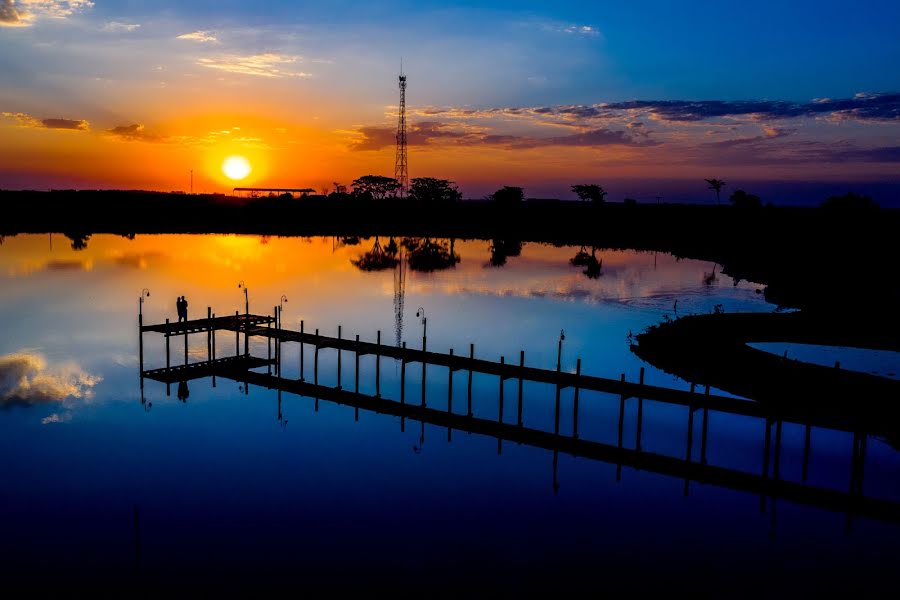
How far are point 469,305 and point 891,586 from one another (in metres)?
36.0

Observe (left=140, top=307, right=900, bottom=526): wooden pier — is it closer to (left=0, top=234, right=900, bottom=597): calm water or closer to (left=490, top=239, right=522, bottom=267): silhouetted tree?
(left=0, top=234, right=900, bottom=597): calm water


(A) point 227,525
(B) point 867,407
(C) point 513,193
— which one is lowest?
(A) point 227,525

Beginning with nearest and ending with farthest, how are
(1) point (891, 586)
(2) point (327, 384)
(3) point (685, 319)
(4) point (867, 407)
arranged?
(1) point (891, 586)
(4) point (867, 407)
(2) point (327, 384)
(3) point (685, 319)

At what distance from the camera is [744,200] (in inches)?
4483

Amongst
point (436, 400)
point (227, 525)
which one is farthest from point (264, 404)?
point (227, 525)

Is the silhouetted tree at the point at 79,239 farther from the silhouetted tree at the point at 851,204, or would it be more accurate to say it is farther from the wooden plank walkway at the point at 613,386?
the silhouetted tree at the point at 851,204

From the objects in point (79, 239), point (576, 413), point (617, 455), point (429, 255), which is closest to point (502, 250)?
point (429, 255)

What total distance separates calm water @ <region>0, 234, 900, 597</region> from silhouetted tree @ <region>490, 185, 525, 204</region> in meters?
106

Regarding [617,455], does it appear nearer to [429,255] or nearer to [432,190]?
[429,255]

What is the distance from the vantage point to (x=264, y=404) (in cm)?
2752

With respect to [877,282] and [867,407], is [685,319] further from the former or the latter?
[877,282]

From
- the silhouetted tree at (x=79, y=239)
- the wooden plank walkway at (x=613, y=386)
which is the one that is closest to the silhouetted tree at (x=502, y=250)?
the wooden plank walkway at (x=613, y=386)

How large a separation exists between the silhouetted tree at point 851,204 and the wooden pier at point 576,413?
199 ft

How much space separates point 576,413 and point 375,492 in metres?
7.40
